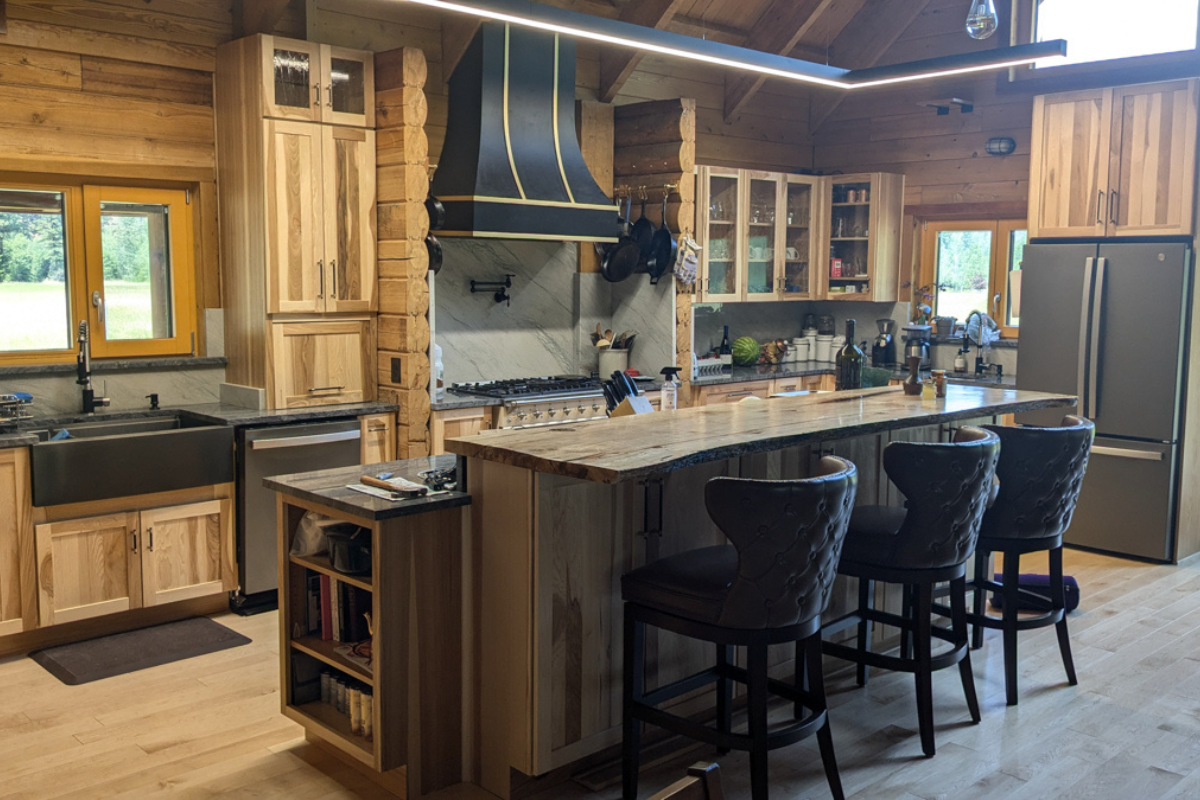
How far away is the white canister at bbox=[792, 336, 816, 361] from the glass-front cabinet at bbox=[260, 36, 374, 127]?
3764mm

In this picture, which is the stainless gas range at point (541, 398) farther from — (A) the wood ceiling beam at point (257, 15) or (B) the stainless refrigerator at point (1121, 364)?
(B) the stainless refrigerator at point (1121, 364)

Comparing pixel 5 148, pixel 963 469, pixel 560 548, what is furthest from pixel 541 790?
pixel 5 148

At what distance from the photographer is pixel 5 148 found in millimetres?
4543

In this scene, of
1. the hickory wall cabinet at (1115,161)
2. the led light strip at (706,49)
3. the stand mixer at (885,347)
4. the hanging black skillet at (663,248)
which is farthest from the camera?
the stand mixer at (885,347)

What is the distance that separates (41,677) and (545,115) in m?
3.61

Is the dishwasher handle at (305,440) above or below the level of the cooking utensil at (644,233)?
below

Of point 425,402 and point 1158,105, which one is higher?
point 1158,105

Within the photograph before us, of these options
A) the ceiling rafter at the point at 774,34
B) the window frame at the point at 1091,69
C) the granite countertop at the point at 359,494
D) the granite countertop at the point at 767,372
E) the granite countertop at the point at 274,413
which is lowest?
the granite countertop at the point at 359,494

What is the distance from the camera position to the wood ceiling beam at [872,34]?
721cm

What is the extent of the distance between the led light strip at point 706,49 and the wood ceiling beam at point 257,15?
143 cm

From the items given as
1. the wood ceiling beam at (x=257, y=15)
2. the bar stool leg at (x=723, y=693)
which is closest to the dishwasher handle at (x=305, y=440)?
the wood ceiling beam at (x=257, y=15)

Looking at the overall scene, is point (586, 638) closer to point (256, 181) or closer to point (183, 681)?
point (183, 681)

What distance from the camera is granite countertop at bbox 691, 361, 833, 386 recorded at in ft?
21.9

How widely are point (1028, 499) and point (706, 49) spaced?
204cm
